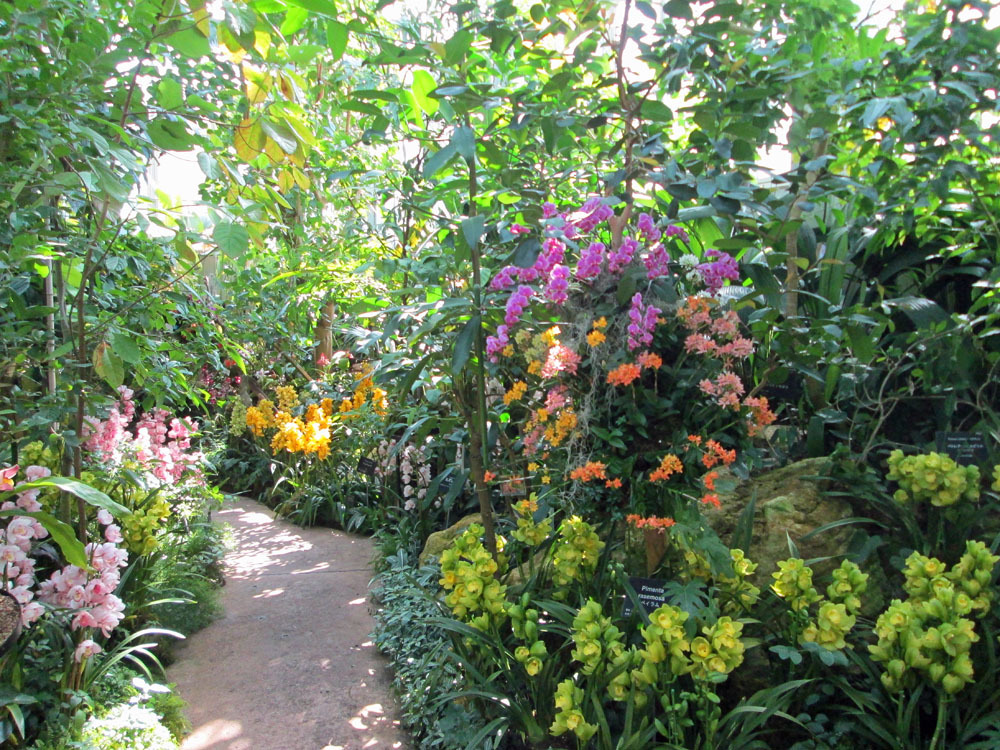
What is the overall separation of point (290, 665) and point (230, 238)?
1.84 meters

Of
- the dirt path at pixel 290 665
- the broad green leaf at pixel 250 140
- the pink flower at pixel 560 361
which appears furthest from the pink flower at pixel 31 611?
the pink flower at pixel 560 361

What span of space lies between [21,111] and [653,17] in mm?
1412

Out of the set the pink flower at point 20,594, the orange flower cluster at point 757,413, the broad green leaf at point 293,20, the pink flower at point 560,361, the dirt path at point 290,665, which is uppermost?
the broad green leaf at point 293,20

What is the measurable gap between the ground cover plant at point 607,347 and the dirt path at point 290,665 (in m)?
0.16

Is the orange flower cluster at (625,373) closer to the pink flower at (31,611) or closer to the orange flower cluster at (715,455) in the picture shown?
the orange flower cluster at (715,455)

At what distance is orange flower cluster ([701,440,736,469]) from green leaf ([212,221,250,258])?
1074mm

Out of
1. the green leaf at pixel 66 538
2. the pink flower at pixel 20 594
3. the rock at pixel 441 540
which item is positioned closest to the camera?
the green leaf at pixel 66 538

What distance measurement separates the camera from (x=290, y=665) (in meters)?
2.51

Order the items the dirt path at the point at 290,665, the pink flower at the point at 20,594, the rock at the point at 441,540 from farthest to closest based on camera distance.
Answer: the rock at the point at 441,540
the dirt path at the point at 290,665
the pink flower at the point at 20,594

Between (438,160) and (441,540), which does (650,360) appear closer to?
(438,160)

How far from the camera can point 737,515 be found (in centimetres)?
227

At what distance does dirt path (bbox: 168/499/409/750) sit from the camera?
2.09 metres

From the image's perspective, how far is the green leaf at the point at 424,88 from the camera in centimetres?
137

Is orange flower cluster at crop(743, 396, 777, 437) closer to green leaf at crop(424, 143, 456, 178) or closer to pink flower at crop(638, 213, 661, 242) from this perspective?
pink flower at crop(638, 213, 661, 242)
